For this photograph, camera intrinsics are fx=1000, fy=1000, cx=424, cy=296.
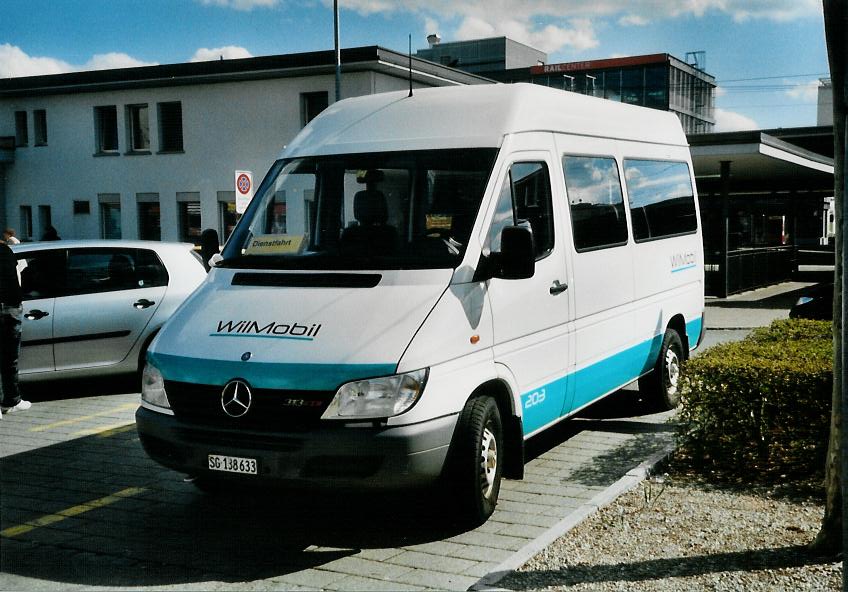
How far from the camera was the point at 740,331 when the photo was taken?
17.0 m

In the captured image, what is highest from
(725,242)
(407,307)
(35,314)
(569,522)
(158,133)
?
(158,133)

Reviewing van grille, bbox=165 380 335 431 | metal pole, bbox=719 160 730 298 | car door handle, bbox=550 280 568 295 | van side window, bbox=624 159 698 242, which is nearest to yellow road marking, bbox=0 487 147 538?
van grille, bbox=165 380 335 431

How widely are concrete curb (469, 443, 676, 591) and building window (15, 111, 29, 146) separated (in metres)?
34.1

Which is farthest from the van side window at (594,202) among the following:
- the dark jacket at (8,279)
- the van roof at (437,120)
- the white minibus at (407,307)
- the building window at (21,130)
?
the building window at (21,130)

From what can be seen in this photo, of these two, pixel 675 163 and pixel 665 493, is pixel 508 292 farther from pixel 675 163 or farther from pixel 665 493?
pixel 675 163

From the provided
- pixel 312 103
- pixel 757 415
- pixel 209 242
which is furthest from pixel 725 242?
pixel 209 242

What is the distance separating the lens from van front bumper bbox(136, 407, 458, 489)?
516cm

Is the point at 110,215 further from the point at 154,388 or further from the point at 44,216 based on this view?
the point at 154,388

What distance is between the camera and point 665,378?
938 cm

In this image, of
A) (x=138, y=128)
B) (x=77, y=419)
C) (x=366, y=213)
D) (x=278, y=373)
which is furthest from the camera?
(x=138, y=128)

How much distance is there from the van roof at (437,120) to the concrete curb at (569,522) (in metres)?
2.29

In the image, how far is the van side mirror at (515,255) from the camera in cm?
575

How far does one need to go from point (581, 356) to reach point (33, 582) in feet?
13.1

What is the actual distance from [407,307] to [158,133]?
95.8ft
